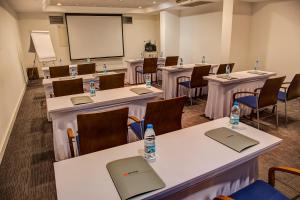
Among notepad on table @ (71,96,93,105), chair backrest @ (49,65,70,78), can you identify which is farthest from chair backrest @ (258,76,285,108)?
chair backrest @ (49,65,70,78)

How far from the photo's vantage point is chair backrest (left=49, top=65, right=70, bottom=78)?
4.50m

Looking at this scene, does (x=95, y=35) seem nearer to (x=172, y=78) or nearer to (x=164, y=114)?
(x=172, y=78)

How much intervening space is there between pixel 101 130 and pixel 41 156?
1.48 m

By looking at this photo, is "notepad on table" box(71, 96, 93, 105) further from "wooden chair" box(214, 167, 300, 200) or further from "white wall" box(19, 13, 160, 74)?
"white wall" box(19, 13, 160, 74)

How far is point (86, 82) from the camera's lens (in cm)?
397

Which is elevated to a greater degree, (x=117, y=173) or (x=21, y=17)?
(x=21, y=17)

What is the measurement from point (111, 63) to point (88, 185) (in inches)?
358

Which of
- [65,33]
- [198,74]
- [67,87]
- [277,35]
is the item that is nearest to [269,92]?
[198,74]

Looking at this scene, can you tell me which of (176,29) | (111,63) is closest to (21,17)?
(111,63)

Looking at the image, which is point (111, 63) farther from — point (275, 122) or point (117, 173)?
point (117, 173)

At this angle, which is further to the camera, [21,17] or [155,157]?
[21,17]

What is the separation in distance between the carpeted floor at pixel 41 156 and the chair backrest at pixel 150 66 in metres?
2.10

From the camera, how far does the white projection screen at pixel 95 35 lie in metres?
8.73

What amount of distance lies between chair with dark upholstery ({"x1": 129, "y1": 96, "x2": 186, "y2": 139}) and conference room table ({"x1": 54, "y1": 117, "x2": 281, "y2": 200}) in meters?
0.43
